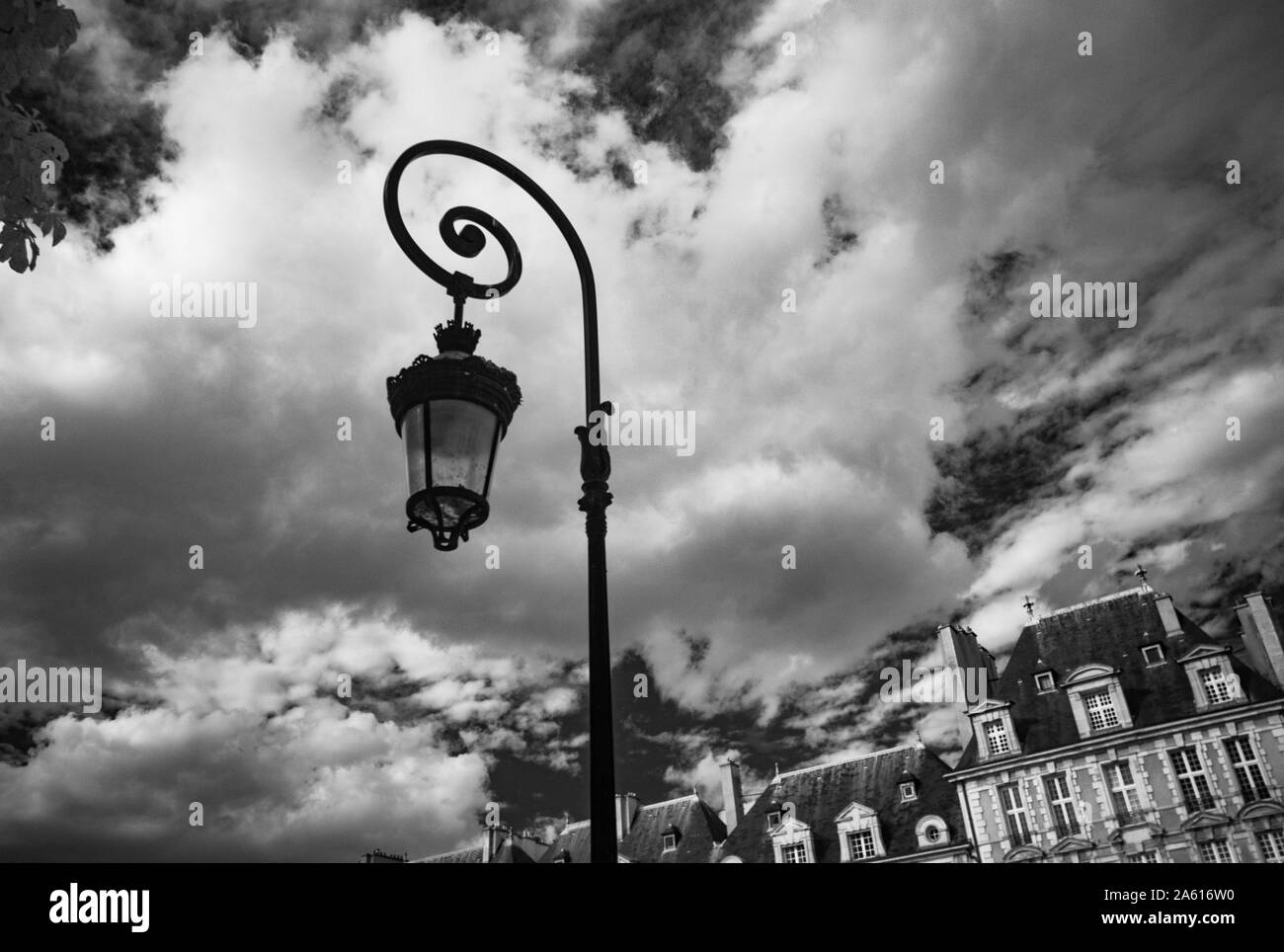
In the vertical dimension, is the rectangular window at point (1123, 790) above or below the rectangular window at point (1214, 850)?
above

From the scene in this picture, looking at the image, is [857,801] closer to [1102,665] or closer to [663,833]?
[663,833]

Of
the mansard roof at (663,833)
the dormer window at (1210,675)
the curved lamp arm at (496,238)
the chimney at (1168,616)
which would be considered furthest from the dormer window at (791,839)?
the curved lamp arm at (496,238)

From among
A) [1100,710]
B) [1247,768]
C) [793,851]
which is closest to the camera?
[1247,768]

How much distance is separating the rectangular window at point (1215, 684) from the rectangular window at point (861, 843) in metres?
14.3

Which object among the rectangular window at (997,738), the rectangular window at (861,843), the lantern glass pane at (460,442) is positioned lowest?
the rectangular window at (861,843)

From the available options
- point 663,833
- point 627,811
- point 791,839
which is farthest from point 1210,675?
point 627,811

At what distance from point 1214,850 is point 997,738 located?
8.52m

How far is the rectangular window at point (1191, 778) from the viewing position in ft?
113

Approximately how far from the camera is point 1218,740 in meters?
34.9

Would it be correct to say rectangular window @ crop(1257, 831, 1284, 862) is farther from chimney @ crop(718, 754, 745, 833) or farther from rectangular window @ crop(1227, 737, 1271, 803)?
chimney @ crop(718, 754, 745, 833)

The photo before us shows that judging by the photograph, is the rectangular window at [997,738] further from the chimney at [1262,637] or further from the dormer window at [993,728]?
the chimney at [1262,637]

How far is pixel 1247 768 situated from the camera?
112 feet

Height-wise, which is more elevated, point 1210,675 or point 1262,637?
point 1262,637
